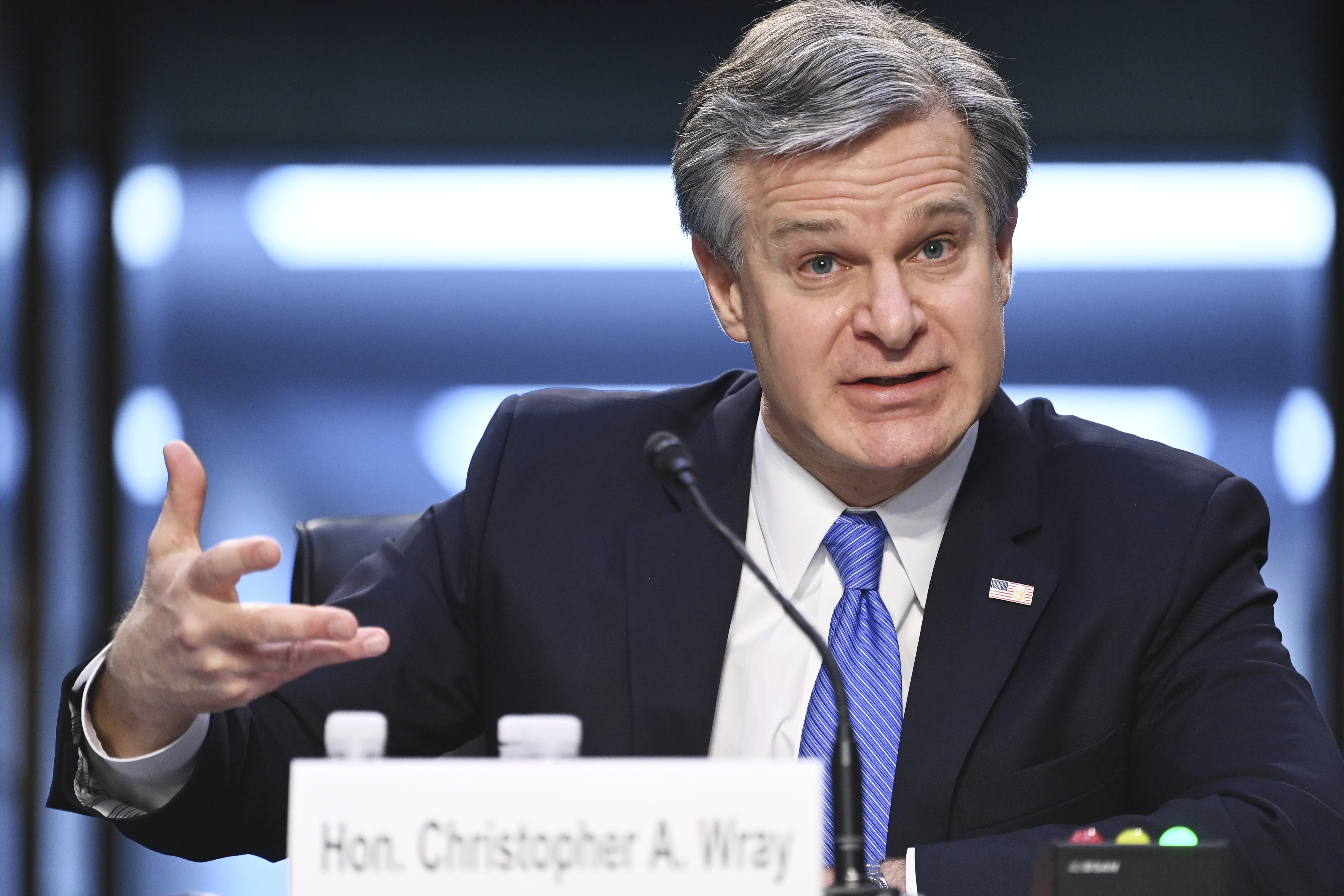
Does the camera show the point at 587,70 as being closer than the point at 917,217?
No

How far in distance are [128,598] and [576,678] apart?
225 centimetres

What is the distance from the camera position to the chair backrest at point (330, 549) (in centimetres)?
198

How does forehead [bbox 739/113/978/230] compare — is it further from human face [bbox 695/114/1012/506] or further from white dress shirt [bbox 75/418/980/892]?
white dress shirt [bbox 75/418/980/892]

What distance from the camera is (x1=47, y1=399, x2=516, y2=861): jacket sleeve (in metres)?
1.36

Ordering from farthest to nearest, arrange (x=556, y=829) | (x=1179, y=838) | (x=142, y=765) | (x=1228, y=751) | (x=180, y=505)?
(x=1228, y=751)
(x=142, y=765)
(x=180, y=505)
(x=1179, y=838)
(x=556, y=829)

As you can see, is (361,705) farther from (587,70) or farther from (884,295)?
(587,70)

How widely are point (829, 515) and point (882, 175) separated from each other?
433 millimetres

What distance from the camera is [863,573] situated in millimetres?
1645

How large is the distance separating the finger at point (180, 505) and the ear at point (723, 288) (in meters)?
0.82

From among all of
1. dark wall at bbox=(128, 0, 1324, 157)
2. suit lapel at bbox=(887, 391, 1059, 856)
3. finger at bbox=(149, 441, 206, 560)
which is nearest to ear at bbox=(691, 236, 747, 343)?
suit lapel at bbox=(887, 391, 1059, 856)

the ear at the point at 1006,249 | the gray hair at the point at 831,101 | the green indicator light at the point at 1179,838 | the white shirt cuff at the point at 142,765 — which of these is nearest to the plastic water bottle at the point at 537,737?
the green indicator light at the point at 1179,838

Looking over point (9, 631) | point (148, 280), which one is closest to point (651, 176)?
point (148, 280)

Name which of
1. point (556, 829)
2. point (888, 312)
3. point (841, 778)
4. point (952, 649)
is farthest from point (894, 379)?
point (556, 829)

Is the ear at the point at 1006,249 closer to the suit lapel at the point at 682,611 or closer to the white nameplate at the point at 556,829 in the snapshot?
the suit lapel at the point at 682,611
